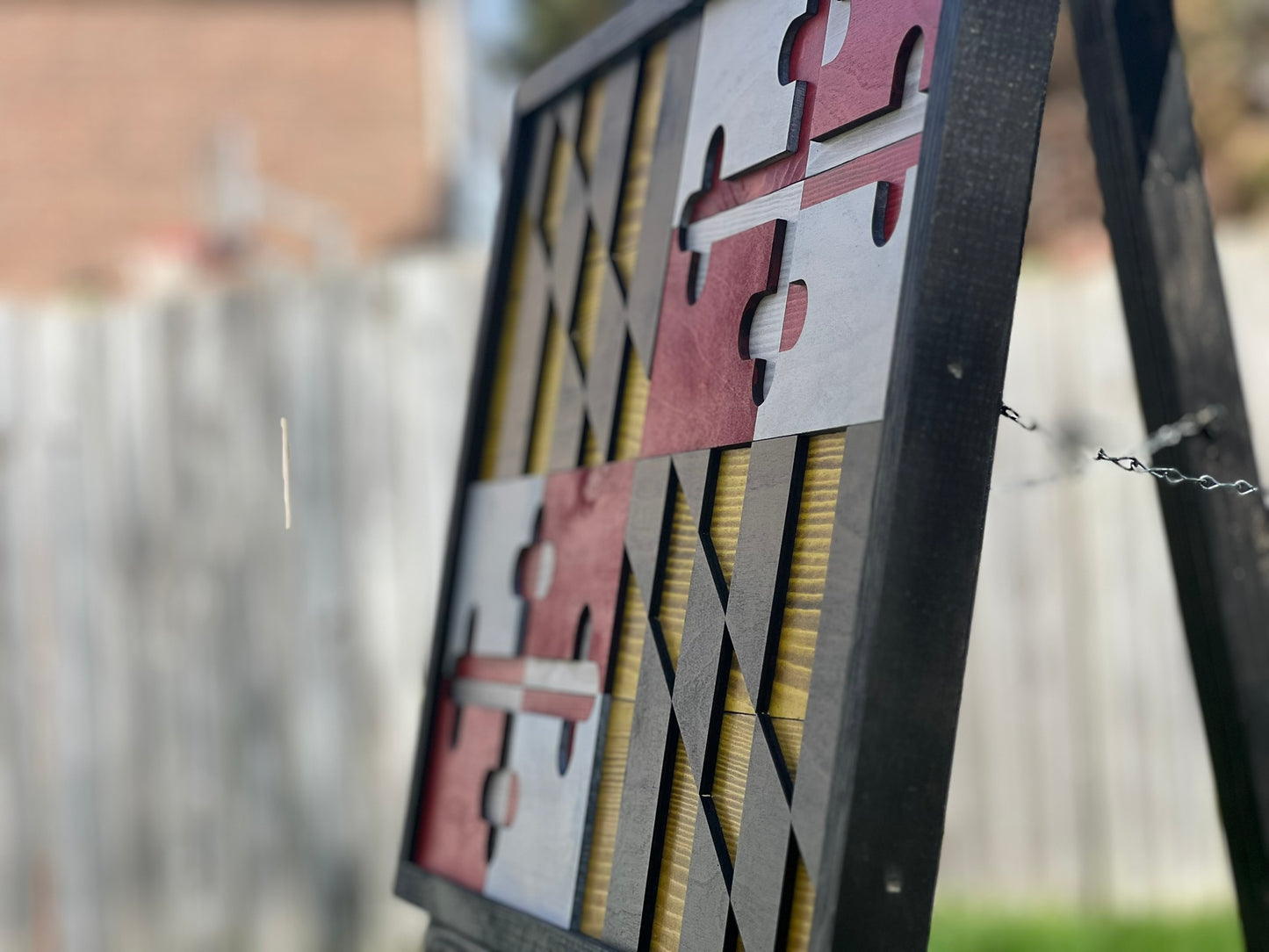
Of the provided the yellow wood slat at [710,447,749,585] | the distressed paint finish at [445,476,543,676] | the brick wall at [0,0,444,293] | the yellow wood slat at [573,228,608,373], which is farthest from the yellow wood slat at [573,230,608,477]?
the brick wall at [0,0,444,293]

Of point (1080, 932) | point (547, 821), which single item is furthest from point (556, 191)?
point (1080, 932)

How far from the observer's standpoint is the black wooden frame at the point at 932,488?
71cm

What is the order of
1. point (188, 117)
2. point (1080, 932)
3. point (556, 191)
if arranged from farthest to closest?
1. point (188, 117)
2. point (1080, 932)
3. point (556, 191)

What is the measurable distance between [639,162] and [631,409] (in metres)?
0.23

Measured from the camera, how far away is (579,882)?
3.28 feet

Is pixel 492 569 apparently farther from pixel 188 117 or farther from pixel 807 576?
pixel 188 117

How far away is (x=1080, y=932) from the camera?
2752 mm

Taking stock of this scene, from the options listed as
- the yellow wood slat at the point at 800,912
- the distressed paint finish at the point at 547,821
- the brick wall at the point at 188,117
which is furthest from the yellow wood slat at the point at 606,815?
the brick wall at the point at 188,117

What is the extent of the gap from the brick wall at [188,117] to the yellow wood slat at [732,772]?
1189 cm

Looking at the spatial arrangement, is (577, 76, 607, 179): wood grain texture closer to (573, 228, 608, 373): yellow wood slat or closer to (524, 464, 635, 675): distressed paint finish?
(573, 228, 608, 373): yellow wood slat

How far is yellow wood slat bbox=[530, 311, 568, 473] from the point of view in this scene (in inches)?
47.9

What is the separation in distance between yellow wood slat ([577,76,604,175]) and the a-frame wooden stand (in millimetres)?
A: 441

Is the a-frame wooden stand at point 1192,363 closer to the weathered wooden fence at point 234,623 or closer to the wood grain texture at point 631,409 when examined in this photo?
the wood grain texture at point 631,409

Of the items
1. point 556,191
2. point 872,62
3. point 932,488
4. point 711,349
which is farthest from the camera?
point 556,191
